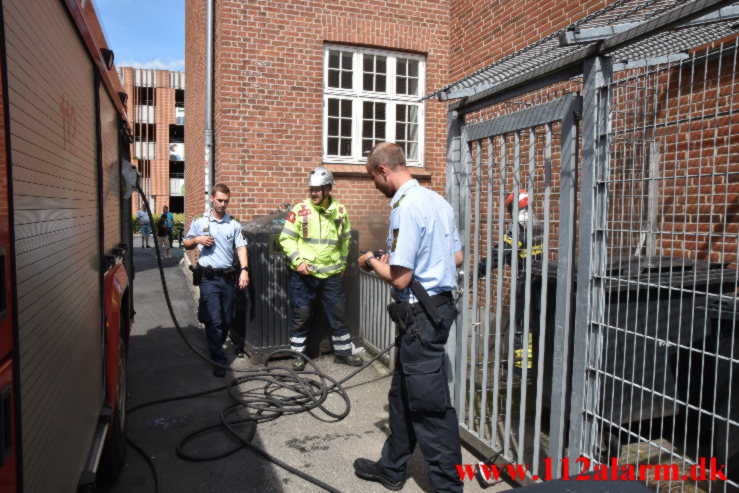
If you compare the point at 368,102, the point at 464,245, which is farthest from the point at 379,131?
the point at 464,245

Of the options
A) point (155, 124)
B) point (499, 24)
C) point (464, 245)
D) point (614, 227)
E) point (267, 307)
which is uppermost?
point (155, 124)

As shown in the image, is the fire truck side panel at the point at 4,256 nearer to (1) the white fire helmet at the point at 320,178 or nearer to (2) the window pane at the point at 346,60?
(1) the white fire helmet at the point at 320,178

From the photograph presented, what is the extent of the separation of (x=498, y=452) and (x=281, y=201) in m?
5.71

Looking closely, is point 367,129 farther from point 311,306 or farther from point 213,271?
point 213,271

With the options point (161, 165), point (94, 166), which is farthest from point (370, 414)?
point (161, 165)

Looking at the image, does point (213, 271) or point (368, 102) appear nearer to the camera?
point (213, 271)

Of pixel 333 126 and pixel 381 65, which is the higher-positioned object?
pixel 381 65

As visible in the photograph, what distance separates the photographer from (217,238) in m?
5.64

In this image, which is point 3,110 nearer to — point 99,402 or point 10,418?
point 10,418

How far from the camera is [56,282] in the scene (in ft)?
6.20

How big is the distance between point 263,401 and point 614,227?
3.23m

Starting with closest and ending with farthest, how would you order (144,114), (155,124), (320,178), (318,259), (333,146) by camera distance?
1. (320,178)
2. (318,259)
3. (333,146)
4. (144,114)
5. (155,124)

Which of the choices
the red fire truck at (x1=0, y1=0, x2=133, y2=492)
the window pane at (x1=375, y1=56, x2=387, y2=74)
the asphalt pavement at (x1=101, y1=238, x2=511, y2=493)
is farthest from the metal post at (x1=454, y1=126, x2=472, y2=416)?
the window pane at (x1=375, y1=56, x2=387, y2=74)

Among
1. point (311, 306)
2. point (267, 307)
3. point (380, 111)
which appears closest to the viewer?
point (311, 306)
